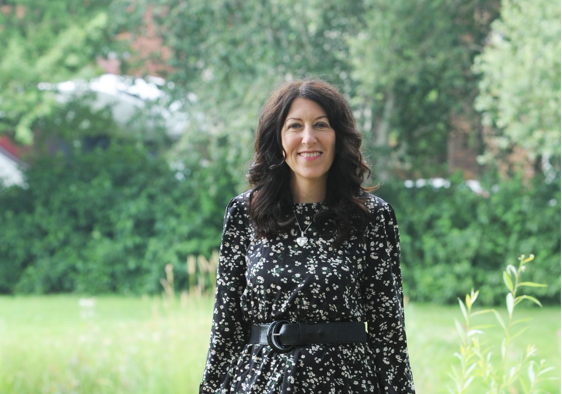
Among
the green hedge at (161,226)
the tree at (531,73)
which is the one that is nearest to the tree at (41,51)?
the green hedge at (161,226)

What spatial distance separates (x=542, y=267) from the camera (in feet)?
31.3

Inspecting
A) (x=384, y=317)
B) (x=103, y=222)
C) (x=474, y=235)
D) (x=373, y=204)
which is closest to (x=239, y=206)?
(x=373, y=204)

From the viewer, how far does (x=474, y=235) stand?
990 cm

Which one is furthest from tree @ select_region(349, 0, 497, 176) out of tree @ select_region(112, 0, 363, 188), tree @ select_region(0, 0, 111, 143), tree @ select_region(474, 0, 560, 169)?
tree @ select_region(0, 0, 111, 143)

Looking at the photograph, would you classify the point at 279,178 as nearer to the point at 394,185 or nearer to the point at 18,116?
the point at 394,185

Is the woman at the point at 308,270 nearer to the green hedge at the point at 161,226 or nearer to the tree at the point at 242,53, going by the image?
the tree at the point at 242,53

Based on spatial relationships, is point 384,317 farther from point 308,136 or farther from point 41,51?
point 41,51

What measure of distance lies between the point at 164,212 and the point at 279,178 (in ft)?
28.7

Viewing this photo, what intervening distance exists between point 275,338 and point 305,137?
25.1 inches

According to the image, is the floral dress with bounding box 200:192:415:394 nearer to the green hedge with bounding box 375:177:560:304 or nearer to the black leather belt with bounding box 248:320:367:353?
the black leather belt with bounding box 248:320:367:353

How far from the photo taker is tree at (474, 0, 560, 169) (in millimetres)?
7777

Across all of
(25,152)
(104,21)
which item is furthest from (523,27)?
(25,152)

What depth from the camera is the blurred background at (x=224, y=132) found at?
892 cm

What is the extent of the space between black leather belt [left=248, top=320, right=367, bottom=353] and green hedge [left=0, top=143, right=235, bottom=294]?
857 centimetres
